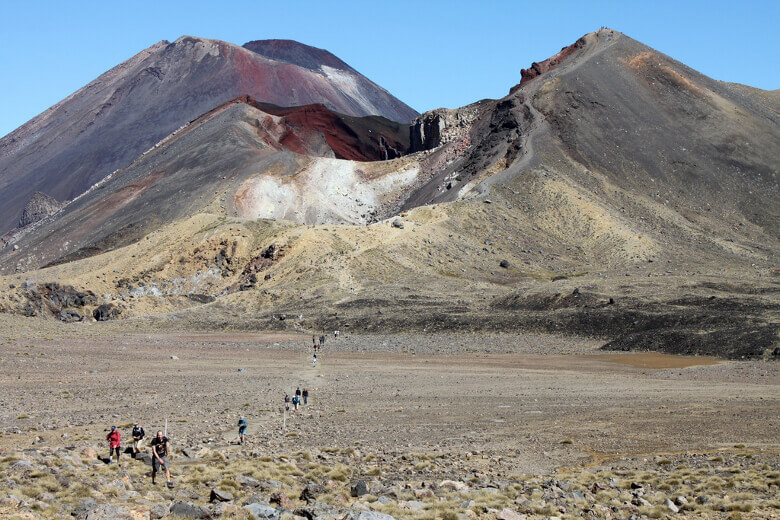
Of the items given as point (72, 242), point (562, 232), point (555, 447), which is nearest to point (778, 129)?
point (562, 232)

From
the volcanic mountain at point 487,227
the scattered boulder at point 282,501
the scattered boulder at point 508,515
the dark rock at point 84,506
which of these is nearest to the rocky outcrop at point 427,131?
the volcanic mountain at point 487,227

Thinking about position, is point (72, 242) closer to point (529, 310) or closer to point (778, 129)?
point (529, 310)

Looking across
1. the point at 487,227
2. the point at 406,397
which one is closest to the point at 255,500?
the point at 406,397

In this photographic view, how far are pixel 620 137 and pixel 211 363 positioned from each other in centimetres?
7356

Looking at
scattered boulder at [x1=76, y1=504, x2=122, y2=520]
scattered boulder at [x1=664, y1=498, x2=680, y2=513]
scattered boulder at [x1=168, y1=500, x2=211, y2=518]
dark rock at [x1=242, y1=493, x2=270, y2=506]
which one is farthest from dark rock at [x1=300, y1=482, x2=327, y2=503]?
scattered boulder at [x1=664, y1=498, x2=680, y2=513]

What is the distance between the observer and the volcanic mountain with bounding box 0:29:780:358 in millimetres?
62281

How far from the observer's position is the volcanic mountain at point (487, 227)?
62.3 metres

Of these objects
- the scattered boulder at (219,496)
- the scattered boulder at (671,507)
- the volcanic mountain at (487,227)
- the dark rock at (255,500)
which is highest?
the volcanic mountain at (487,227)

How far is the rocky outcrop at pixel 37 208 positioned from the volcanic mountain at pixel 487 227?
715 inches

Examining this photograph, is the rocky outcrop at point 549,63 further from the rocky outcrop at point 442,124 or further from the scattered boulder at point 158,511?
the scattered boulder at point 158,511

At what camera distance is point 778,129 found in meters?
110

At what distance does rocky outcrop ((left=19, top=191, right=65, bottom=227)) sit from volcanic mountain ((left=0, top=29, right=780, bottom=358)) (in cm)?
1815

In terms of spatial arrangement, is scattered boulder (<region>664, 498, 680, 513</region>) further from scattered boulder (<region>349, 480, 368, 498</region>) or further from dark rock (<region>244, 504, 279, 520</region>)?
dark rock (<region>244, 504, 279, 520</region>)

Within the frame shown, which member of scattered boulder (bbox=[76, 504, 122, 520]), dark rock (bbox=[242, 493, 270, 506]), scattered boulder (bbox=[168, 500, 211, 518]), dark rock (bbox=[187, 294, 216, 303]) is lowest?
dark rock (bbox=[242, 493, 270, 506])
